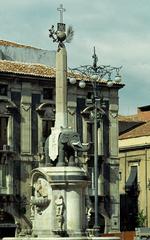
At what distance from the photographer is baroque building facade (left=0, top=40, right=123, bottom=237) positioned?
55406 mm

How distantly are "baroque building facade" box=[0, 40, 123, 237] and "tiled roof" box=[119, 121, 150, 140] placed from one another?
8009 millimetres

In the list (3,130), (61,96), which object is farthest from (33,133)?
(61,96)

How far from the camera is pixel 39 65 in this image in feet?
199

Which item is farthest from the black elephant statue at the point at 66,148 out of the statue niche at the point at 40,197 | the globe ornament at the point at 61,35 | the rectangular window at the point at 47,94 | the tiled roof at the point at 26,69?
the rectangular window at the point at 47,94

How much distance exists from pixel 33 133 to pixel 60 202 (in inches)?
1007

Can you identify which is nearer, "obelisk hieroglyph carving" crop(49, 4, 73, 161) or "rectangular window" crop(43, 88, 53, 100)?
"obelisk hieroglyph carving" crop(49, 4, 73, 161)

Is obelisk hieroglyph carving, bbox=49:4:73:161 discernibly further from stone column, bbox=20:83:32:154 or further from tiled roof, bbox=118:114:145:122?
tiled roof, bbox=118:114:145:122

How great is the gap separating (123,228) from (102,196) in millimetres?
9321

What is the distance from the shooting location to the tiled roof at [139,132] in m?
69.0

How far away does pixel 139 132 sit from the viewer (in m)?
69.8

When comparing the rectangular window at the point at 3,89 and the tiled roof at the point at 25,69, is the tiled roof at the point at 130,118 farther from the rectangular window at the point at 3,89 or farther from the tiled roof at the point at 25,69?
the rectangular window at the point at 3,89

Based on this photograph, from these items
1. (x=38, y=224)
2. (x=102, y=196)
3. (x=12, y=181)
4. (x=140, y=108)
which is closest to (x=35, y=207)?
(x=38, y=224)

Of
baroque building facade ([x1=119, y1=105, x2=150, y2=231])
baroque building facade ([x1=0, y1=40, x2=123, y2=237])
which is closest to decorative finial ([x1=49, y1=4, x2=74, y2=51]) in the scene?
baroque building facade ([x1=0, y1=40, x2=123, y2=237])

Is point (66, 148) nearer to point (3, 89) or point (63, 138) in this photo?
point (63, 138)
